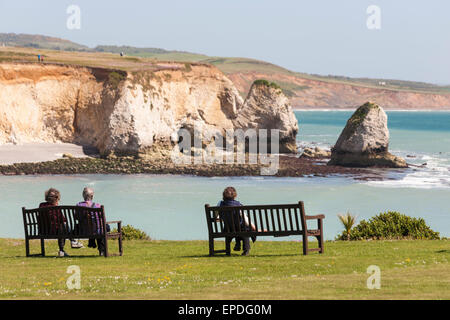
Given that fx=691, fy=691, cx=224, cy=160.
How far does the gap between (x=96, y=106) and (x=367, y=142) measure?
2333cm

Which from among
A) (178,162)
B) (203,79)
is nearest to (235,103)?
(203,79)

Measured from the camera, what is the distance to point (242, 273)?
1133 cm

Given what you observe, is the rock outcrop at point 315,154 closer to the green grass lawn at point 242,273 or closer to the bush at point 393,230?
the bush at point 393,230

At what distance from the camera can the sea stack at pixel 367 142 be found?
57.3 meters

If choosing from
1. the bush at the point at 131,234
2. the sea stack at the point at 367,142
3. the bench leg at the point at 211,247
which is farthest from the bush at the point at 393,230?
the sea stack at the point at 367,142

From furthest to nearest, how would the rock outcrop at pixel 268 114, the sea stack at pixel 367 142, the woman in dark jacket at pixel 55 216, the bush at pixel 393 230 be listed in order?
1. the rock outcrop at pixel 268 114
2. the sea stack at pixel 367 142
3. the bush at pixel 393 230
4. the woman in dark jacket at pixel 55 216

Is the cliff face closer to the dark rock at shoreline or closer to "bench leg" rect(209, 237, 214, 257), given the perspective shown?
the dark rock at shoreline

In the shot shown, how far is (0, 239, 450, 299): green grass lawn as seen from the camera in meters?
9.09

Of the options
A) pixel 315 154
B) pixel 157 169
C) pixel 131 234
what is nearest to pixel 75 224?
pixel 131 234

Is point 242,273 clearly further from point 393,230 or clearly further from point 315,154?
point 315,154

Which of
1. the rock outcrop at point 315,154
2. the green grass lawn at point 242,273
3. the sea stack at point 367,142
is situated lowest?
the rock outcrop at point 315,154

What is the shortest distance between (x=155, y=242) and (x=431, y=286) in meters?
10.2

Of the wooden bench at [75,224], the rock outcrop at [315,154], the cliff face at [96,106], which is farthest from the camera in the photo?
the rock outcrop at [315,154]

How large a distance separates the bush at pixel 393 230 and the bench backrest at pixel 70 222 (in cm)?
724
